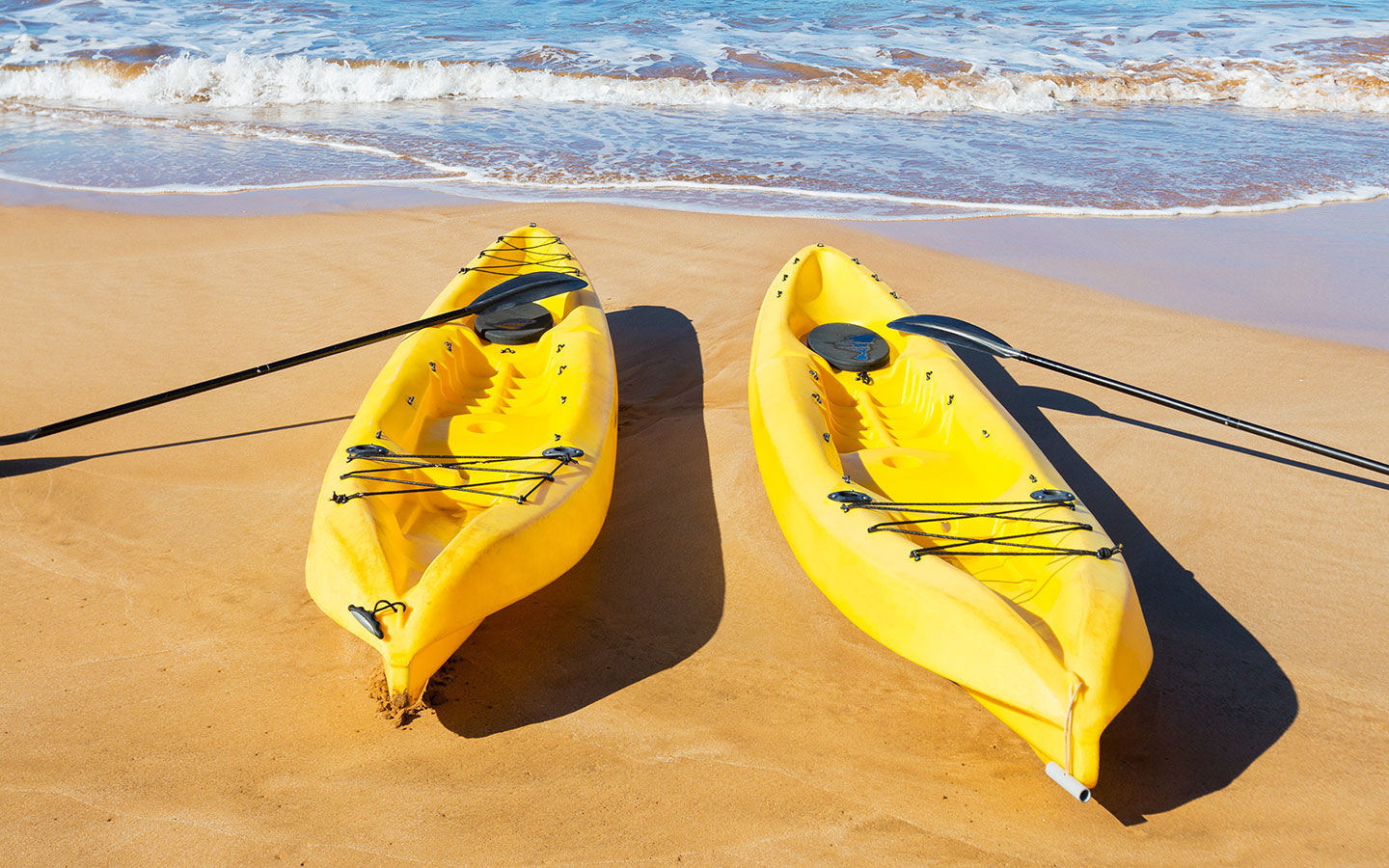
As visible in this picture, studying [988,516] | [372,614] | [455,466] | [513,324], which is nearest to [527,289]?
[513,324]

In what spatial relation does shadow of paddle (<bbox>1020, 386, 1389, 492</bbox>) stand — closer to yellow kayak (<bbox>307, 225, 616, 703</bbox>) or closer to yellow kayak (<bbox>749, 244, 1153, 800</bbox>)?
yellow kayak (<bbox>749, 244, 1153, 800</bbox>)

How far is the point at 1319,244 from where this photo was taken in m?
6.26

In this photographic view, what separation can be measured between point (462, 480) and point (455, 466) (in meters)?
0.07

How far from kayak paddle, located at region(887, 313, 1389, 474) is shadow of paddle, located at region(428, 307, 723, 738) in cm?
114

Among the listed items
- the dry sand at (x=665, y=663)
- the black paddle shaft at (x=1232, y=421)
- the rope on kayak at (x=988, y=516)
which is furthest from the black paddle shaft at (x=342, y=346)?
the black paddle shaft at (x=1232, y=421)

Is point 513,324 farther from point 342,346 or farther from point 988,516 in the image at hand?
point 988,516

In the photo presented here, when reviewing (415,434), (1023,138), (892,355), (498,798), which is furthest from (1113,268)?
(498,798)

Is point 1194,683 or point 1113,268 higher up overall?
point 1113,268

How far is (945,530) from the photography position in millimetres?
3070

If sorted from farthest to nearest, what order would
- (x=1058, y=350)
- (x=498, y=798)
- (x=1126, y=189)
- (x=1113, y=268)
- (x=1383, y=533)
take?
(x=1126, y=189), (x=1113, y=268), (x=1058, y=350), (x=1383, y=533), (x=498, y=798)

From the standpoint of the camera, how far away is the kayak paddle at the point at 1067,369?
314 cm

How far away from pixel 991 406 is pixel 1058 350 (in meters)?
1.69

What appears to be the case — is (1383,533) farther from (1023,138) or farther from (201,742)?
(1023,138)

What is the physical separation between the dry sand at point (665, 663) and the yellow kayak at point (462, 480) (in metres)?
0.33
